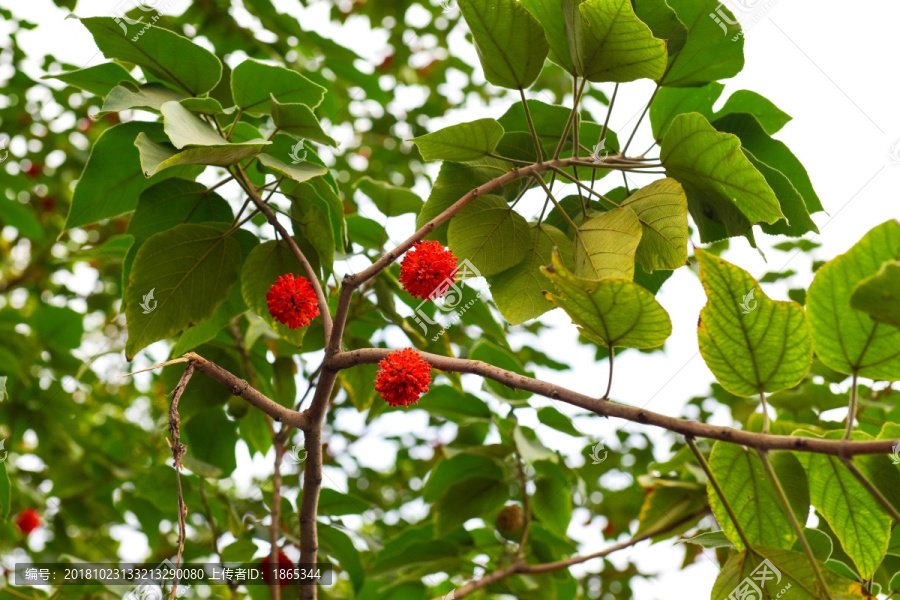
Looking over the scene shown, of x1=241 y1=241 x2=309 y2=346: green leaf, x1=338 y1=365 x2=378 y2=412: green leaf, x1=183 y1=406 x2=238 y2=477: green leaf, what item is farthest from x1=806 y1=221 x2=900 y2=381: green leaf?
x1=183 y1=406 x2=238 y2=477: green leaf

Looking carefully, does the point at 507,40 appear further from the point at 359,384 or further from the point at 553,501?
the point at 553,501

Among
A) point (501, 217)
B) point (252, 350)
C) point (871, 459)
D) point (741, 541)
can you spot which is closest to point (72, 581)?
point (252, 350)

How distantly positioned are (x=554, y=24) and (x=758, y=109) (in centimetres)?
44

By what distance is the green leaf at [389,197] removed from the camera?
5.88 feet

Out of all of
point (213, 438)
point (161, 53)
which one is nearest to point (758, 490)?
point (161, 53)

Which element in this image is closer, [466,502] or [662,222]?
[662,222]

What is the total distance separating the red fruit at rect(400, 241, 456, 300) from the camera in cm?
109

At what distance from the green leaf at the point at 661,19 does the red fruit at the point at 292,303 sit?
0.68 metres

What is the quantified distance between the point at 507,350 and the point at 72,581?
55.9 inches

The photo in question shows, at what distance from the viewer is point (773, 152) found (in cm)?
117

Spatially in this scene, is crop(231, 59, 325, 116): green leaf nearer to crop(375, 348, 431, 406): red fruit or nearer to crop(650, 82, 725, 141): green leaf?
crop(375, 348, 431, 406): red fruit

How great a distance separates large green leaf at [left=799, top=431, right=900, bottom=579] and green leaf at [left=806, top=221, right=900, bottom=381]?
154 millimetres

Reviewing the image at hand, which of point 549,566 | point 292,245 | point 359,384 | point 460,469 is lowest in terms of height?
point 549,566

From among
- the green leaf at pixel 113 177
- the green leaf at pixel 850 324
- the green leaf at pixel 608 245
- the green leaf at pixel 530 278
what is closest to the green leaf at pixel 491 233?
the green leaf at pixel 530 278
